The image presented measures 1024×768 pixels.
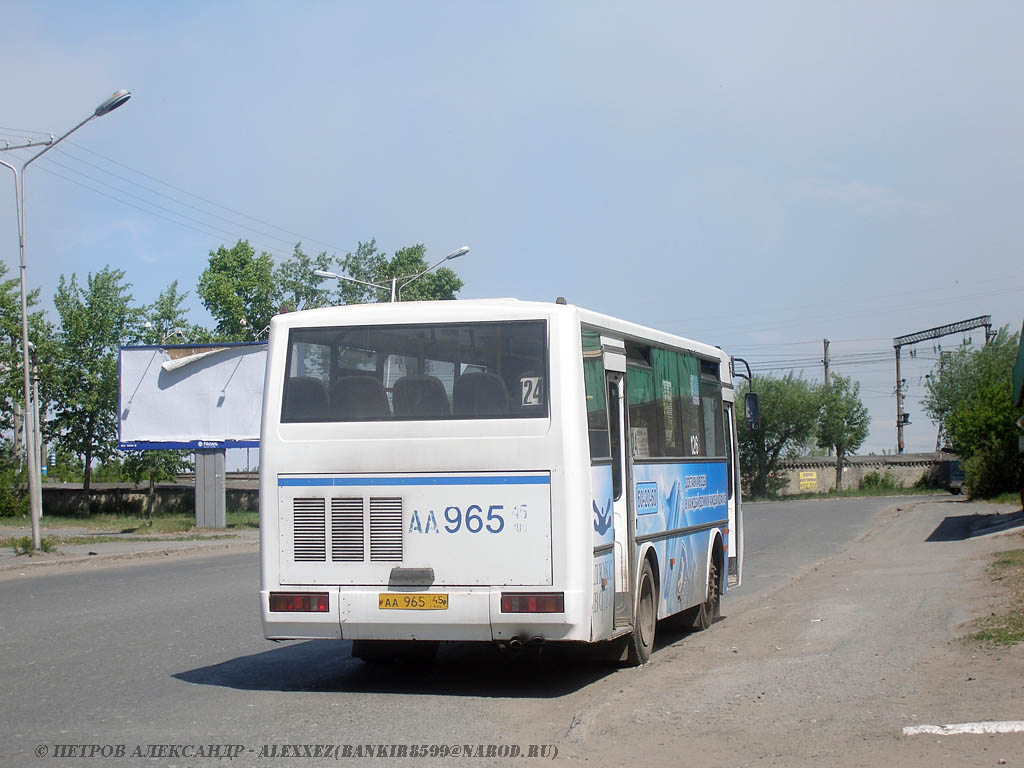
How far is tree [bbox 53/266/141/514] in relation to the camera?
52.2 meters

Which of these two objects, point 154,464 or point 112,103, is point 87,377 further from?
point 112,103

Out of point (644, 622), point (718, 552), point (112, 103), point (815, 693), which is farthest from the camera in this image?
point (112, 103)

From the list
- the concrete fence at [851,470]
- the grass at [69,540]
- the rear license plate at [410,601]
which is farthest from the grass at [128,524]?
the concrete fence at [851,470]

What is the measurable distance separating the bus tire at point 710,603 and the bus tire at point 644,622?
254 cm

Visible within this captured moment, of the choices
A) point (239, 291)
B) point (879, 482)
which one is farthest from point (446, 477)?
point (879, 482)

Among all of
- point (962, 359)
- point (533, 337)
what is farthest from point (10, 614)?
point (962, 359)

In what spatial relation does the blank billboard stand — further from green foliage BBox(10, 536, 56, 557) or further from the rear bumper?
the rear bumper

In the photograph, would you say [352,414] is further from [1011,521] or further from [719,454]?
[1011,521]

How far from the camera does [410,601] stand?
8969 millimetres

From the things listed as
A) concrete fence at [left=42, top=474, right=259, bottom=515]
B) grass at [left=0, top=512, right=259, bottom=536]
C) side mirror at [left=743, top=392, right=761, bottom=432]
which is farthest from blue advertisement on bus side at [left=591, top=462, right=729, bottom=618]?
concrete fence at [left=42, top=474, right=259, bottom=515]

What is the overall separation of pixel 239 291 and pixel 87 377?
984 inches

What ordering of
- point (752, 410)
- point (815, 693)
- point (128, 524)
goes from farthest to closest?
point (128, 524)
point (752, 410)
point (815, 693)

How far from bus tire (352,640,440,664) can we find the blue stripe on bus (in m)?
1.88

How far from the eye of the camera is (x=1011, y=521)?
1190 inches
